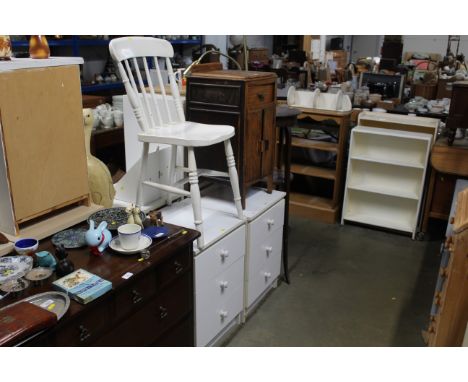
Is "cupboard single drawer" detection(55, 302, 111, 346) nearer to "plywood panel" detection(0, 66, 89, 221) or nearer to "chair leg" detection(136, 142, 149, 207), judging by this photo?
"plywood panel" detection(0, 66, 89, 221)

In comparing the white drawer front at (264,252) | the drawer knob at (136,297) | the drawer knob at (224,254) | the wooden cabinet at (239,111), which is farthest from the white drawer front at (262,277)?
the drawer knob at (136,297)

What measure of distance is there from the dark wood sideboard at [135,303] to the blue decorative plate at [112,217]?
124mm

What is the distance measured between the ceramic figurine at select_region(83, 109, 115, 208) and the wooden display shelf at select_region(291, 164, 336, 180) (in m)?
2.26

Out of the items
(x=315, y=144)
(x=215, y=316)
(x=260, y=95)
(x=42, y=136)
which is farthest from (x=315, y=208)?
(x=42, y=136)

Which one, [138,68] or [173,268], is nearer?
[173,268]

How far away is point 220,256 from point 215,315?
1.02ft

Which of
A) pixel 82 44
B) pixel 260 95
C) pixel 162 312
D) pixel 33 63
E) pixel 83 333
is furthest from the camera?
pixel 82 44

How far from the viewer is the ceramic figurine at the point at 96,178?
1.94m

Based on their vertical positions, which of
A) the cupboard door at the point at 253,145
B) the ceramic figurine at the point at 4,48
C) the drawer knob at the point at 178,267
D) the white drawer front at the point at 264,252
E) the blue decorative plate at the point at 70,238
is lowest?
the white drawer front at the point at 264,252

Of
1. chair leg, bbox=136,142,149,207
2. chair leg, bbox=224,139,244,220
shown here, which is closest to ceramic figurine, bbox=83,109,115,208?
chair leg, bbox=136,142,149,207

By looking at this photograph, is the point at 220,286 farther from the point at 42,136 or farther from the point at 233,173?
the point at 42,136

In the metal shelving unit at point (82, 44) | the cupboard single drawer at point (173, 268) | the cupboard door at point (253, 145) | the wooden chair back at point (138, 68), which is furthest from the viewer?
the metal shelving unit at point (82, 44)

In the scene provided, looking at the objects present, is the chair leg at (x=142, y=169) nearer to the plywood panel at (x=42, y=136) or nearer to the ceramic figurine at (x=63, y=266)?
the plywood panel at (x=42, y=136)

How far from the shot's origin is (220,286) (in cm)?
219
